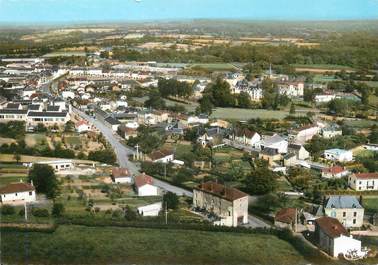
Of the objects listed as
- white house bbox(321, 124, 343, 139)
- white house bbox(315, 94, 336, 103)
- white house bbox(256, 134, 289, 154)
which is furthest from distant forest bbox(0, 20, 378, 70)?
white house bbox(256, 134, 289, 154)

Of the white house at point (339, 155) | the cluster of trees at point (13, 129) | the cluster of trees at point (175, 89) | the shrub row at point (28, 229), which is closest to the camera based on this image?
the shrub row at point (28, 229)

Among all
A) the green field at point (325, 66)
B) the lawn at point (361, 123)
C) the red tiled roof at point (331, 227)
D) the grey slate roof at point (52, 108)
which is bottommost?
the lawn at point (361, 123)

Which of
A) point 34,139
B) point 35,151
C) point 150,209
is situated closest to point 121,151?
point 35,151

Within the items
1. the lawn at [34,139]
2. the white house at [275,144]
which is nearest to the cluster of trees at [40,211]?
the lawn at [34,139]

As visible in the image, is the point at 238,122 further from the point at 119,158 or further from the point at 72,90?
the point at 72,90

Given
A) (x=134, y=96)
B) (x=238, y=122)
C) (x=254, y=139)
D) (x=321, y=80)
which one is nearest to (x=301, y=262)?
(x=254, y=139)

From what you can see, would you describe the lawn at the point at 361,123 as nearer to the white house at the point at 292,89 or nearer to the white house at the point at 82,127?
the white house at the point at 292,89
